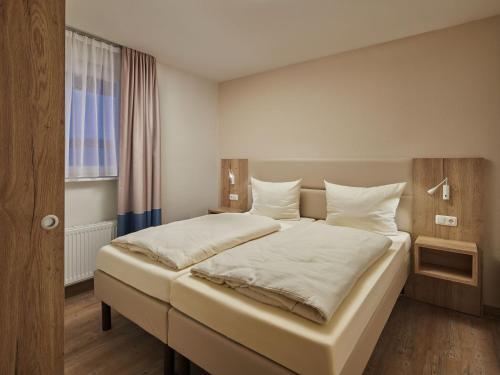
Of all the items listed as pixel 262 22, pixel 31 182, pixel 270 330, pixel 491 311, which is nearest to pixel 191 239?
pixel 270 330

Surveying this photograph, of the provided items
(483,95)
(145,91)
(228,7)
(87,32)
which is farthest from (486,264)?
(87,32)

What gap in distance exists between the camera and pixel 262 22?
2.31 m

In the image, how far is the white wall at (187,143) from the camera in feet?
10.9

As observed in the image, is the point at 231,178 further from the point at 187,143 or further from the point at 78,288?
the point at 78,288

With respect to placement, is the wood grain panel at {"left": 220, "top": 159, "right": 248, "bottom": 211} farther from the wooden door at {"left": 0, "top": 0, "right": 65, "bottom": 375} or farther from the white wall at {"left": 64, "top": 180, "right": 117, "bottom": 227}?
the wooden door at {"left": 0, "top": 0, "right": 65, "bottom": 375}

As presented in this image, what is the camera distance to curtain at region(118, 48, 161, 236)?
279 cm

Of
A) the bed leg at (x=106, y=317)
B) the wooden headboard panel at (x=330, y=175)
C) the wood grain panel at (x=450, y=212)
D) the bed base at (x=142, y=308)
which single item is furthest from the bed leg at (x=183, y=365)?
the wood grain panel at (x=450, y=212)

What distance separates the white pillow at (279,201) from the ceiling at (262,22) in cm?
143

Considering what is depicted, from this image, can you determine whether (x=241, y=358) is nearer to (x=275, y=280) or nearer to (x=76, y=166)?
(x=275, y=280)

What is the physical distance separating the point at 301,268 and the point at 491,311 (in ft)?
6.47

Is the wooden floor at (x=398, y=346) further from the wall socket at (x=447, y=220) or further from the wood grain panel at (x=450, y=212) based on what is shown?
the wall socket at (x=447, y=220)

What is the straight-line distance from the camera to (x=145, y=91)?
295cm

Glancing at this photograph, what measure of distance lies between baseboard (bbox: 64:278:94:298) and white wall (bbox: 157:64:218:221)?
1024 millimetres

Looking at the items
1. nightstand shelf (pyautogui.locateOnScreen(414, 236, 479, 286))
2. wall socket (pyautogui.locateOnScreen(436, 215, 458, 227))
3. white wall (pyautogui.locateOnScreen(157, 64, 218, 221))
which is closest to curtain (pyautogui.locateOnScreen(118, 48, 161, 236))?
white wall (pyautogui.locateOnScreen(157, 64, 218, 221))
